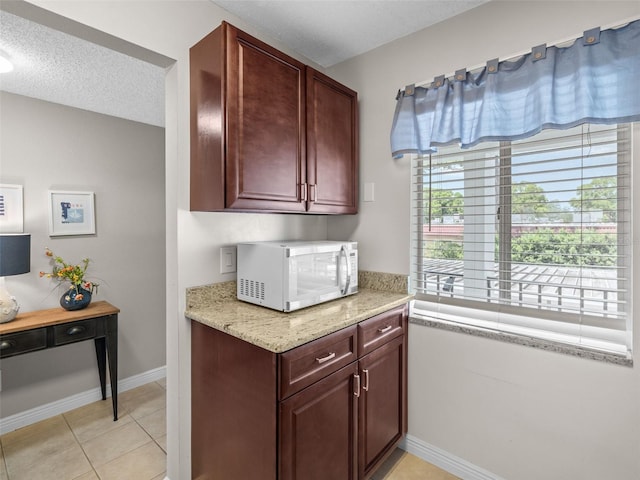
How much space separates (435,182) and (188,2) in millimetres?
1564

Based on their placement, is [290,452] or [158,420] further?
[158,420]

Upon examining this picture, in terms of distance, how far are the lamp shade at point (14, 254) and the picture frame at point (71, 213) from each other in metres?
0.37

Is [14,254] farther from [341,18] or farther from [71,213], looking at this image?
[341,18]

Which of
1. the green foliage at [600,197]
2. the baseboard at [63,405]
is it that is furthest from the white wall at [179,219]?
the green foliage at [600,197]

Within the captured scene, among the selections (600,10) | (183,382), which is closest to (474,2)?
(600,10)

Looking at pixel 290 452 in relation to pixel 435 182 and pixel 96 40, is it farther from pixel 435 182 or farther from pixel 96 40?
pixel 96 40

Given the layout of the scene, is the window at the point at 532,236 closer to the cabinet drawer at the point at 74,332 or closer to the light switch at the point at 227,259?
the light switch at the point at 227,259

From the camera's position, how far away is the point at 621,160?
1.36 m

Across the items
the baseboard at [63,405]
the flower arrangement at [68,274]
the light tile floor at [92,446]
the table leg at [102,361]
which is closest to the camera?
the light tile floor at [92,446]

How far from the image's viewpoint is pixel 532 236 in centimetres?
158

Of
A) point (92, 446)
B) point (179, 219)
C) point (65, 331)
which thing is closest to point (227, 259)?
point (179, 219)

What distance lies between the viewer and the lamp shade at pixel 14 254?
190cm

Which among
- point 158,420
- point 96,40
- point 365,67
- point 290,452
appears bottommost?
point 158,420

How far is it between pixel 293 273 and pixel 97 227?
201 centimetres
